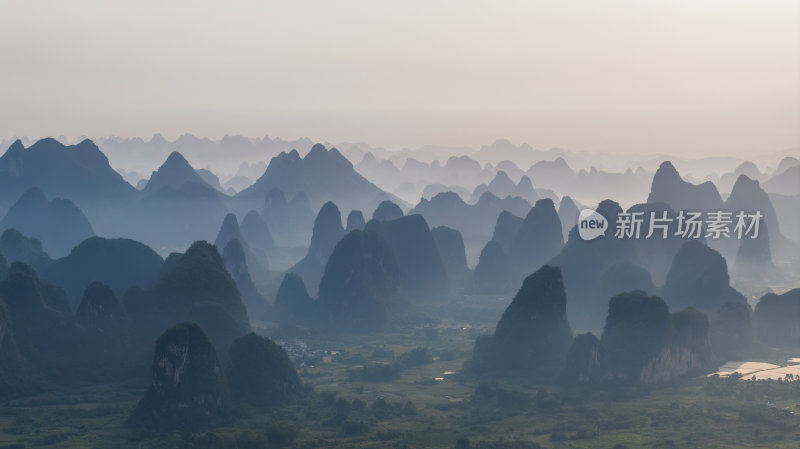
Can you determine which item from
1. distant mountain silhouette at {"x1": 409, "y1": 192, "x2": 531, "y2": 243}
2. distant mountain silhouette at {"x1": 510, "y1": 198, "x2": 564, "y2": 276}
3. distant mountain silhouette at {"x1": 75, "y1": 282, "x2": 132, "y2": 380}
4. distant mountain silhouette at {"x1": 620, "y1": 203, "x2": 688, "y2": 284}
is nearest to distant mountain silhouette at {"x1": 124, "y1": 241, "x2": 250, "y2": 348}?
distant mountain silhouette at {"x1": 75, "y1": 282, "x2": 132, "y2": 380}

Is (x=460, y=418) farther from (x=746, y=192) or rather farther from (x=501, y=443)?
(x=746, y=192)

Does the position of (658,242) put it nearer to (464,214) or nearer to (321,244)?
(321,244)

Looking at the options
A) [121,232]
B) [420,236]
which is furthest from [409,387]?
[121,232]

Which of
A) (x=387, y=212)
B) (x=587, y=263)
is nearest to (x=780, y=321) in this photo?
(x=587, y=263)

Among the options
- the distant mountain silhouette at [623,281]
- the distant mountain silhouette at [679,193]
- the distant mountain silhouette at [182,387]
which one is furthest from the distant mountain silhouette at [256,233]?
the distant mountain silhouette at [182,387]

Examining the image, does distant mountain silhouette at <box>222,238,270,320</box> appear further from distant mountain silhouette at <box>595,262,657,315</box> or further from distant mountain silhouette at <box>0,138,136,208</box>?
distant mountain silhouette at <box>0,138,136,208</box>

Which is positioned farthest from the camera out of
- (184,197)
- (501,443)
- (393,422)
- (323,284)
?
(184,197)
